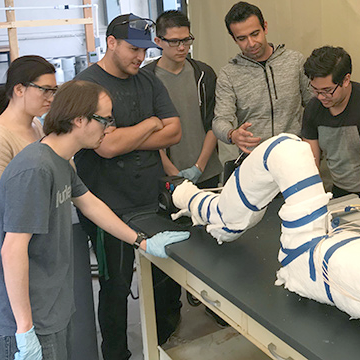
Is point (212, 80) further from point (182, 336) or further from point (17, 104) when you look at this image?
point (182, 336)

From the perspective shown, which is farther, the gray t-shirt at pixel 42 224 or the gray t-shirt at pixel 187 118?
the gray t-shirt at pixel 187 118

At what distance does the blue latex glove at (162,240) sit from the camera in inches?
61.8

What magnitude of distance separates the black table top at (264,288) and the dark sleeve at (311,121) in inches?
15.5

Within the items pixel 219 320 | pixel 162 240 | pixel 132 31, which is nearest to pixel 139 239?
pixel 162 240

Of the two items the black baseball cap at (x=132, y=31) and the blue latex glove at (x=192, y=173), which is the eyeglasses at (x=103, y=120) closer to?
the black baseball cap at (x=132, y=31)

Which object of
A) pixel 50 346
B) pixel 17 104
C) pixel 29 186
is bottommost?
pixel 50 346

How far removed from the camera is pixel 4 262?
1.25 metres

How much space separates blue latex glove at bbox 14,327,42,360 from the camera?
1268mm

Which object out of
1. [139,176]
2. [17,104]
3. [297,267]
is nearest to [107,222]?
[139,176]

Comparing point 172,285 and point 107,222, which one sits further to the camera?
point 172,285

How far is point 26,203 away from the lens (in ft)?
4.06

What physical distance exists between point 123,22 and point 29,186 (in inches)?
36.8

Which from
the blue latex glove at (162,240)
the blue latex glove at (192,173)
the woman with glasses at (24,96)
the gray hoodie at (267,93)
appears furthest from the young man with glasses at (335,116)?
the woman with glasses at (24,96)

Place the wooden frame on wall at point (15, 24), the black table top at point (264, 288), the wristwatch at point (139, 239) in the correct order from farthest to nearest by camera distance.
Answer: the wooden frame on wall at point (15, 24) → the wristwatch at point (139, 239) → the black table top at point (264, 288)
